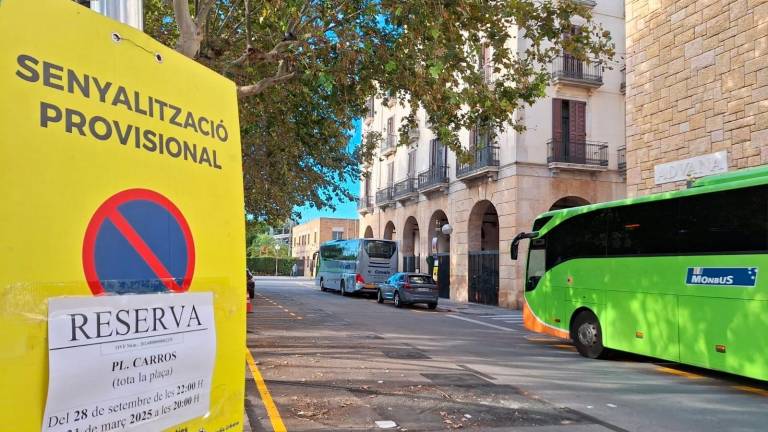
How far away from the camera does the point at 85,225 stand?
160cm

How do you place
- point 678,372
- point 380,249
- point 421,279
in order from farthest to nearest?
point 380,249 → point 421,279 → point 678,372

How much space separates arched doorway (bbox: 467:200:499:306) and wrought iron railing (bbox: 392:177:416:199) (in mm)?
5507

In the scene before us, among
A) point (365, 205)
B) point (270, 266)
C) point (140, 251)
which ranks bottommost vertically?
point (270, 266)

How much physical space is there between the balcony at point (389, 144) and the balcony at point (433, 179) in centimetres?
474

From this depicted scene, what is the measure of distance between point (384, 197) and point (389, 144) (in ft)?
11.6

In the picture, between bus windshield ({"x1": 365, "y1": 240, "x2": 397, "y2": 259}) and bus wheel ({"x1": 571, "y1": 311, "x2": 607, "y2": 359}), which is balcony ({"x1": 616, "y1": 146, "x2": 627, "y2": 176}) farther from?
bus wheel ({"x1": 571, "y1": 311, "x2": 607, "y2": 359})

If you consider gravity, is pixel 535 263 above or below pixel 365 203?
below

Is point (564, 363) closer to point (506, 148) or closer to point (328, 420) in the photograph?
point (328, 420)

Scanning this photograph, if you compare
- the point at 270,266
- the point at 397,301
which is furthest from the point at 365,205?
the point at 270,266

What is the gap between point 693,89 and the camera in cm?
1428

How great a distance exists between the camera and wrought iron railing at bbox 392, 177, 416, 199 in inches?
1310

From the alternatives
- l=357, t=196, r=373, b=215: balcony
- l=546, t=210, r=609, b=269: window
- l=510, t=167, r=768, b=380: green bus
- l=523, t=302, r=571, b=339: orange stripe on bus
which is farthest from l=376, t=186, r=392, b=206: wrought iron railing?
l=546, t=210, r=609, b=269: window

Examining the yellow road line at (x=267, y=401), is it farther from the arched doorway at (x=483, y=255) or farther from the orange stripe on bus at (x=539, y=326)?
the arched doorway at (x=483, y=255)

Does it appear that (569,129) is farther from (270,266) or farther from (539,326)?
(270,266)
